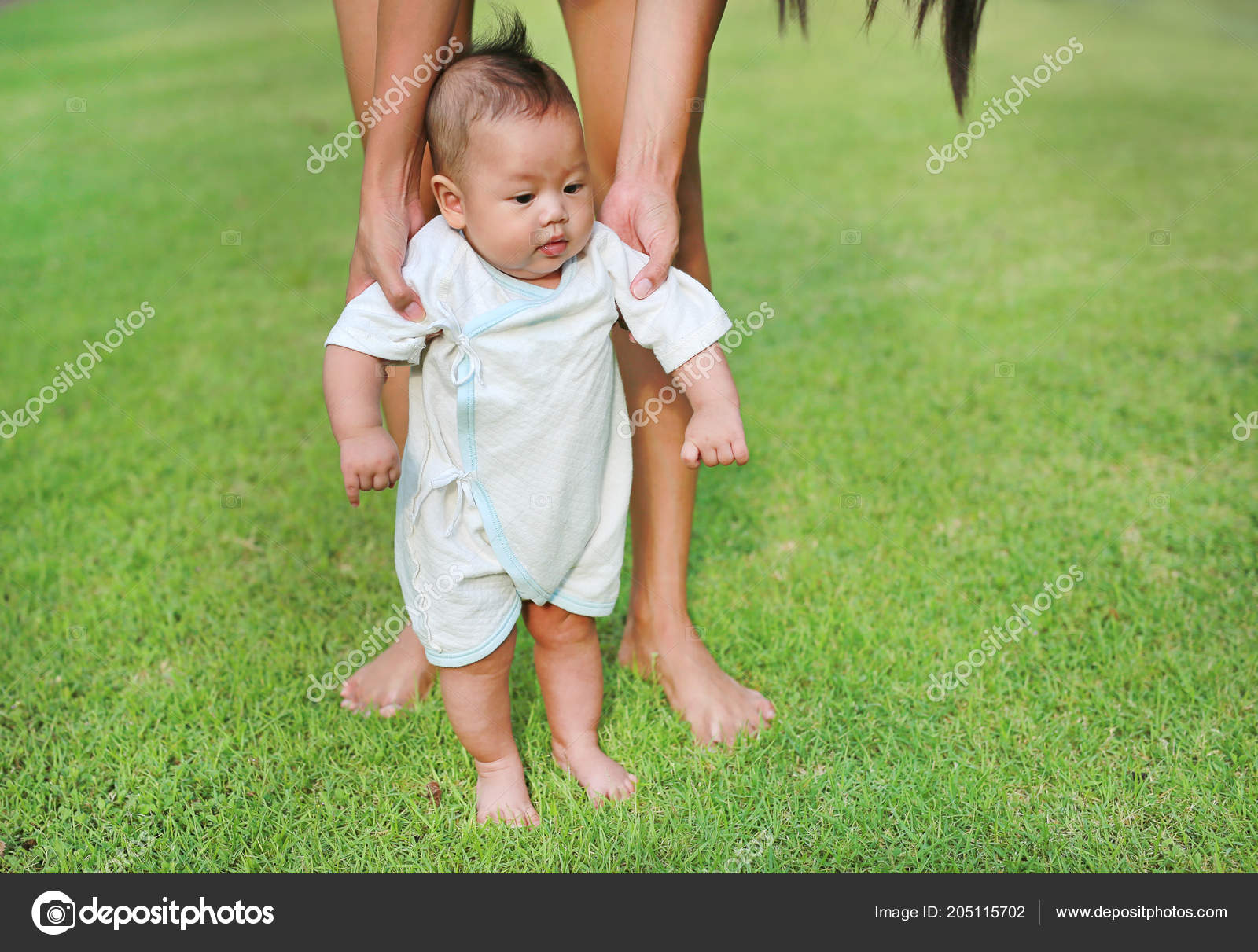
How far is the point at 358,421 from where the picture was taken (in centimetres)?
167

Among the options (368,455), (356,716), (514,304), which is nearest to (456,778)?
(356,716)

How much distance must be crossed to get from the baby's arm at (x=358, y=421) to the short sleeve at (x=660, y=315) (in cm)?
44

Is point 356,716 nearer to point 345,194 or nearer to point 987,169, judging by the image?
point 345,194

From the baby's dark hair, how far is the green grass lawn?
120 centimetres

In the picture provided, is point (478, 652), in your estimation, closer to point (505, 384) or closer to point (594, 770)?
point (594, 770)

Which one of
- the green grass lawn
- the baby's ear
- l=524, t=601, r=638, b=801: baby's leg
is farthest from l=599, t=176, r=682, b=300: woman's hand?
the green grass lawn

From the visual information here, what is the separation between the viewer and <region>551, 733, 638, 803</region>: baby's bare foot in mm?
2035

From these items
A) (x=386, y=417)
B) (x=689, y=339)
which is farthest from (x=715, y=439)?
(x=386, y=417)

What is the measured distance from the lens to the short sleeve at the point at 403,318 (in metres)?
1.69

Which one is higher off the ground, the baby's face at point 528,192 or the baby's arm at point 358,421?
the baby's face at point 528,192

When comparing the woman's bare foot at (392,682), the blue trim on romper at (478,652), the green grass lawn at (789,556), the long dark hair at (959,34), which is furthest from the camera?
the woman's bare foot at (392,682)
